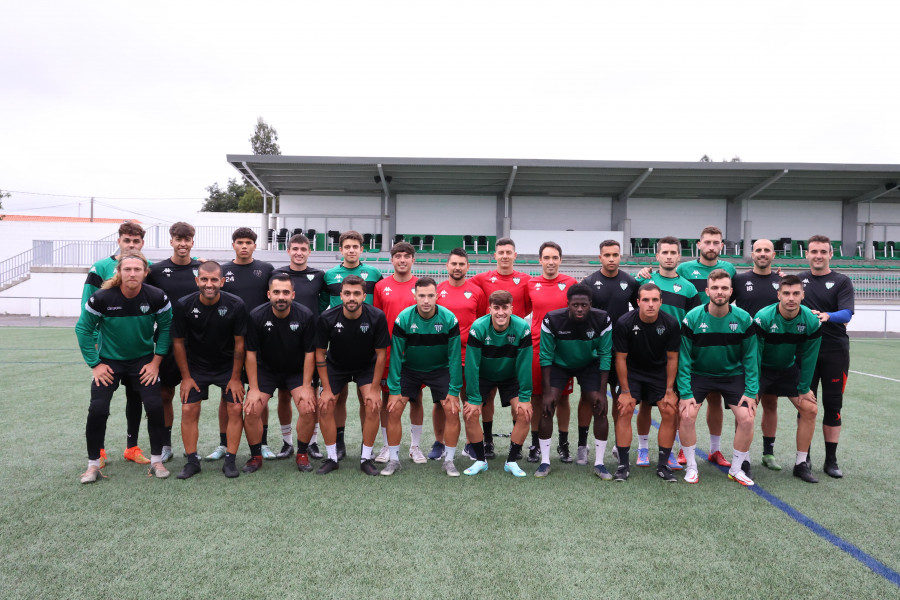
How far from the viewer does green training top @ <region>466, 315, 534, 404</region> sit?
176 inches

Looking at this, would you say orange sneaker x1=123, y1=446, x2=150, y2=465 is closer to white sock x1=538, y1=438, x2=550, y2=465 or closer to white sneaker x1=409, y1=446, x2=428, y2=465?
white sneaker x1=409, y1=446, x2=428, y2=465

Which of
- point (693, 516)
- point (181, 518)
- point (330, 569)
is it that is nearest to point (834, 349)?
point (693, 516)

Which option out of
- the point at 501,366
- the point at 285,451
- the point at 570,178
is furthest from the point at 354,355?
the point at 570,178

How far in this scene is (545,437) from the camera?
4512 millimetres

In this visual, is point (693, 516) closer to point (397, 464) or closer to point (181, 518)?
point (397, 464)

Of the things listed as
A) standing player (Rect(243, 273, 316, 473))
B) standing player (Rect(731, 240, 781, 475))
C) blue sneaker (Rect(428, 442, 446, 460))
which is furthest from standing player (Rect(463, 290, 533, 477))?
standing player (Rect(731, 240, 781, 475))

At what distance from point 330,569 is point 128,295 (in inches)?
113

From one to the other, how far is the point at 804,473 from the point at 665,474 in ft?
3.91

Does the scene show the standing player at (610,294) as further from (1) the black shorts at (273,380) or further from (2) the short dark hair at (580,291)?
(1) the black shorts at (273,380)

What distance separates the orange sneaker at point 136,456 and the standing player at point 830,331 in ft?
19.7

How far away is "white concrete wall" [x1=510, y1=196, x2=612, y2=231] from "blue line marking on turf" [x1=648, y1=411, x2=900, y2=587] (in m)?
21.9

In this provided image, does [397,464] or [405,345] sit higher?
[405,345]

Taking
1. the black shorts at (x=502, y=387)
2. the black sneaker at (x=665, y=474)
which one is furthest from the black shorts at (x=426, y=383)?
the black sneaker at (x=665, y=474)

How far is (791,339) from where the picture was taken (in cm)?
440
